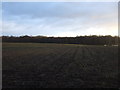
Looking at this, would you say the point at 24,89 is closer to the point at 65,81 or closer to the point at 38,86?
the point at 38,86

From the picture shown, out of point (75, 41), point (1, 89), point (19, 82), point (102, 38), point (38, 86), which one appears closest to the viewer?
point (1, 89)

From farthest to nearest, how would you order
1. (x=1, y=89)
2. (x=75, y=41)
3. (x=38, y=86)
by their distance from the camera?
(x=75, y=41)
(x=38, y=86)
(x=1, y=89)

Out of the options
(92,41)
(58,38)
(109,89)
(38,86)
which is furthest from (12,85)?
(58,38)

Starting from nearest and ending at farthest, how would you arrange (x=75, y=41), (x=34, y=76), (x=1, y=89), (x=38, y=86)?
(x=1, y=89), (x=38, y=86), (x=34, y=76), (x=75, y=41)

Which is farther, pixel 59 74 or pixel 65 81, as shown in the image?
pixel 59 74

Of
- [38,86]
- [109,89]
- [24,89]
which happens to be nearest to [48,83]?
[38,86]

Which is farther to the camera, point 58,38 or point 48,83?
point 58,38

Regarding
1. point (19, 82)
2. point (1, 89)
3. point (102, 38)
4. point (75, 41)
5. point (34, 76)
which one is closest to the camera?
point (1, 89)

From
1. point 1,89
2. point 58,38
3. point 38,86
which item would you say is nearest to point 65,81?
point 38,86

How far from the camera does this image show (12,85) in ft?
25.6

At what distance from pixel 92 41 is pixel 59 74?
238 ft

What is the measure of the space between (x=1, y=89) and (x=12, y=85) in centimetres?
68

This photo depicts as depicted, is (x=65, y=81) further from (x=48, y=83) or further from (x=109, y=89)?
(x=109, y=89)

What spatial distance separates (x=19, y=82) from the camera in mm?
8289
